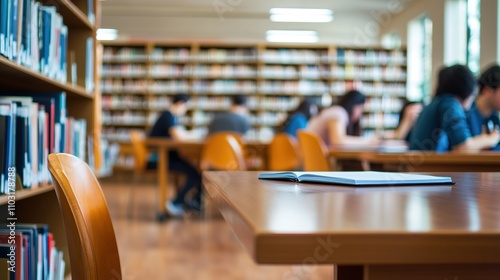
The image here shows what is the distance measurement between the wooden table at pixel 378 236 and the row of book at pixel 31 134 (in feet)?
3.66

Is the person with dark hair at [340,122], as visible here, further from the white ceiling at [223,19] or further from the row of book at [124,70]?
the row of book at [124,70]

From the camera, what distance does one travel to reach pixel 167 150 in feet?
18.1

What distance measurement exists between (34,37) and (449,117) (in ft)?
6.67

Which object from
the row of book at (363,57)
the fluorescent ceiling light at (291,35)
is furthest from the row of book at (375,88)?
the fluorescent ceiling light at (291,35)

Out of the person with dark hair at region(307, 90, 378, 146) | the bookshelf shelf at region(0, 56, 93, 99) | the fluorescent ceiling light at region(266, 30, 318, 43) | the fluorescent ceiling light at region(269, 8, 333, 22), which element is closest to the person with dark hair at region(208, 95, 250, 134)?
the person with dark hair at region(307, 90, 378, 146)

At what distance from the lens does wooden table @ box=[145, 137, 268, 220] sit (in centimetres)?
535

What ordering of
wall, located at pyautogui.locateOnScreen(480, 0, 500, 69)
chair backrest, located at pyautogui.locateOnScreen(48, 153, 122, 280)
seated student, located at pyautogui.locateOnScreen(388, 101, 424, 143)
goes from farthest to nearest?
wall, located at pyautogui.locateOnScreen(480, 0, 500, 69)
seated student, located at pyautogui.locateOnScreen(388, 101, 424, 143)
chair backrest, located at pyautogui.locateOnScreen(48, 153, 122, 280)

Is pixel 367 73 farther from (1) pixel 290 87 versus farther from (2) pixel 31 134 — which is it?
(2) pixel 31 134

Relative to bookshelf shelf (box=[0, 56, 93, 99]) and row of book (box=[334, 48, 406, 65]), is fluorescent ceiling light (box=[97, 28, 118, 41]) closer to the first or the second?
row of book (box=[334, 48, 406, 65])

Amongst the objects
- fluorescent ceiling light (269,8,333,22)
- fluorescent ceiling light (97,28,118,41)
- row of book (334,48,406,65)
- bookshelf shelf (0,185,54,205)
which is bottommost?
bookshelf shelf (0,185,54,205)

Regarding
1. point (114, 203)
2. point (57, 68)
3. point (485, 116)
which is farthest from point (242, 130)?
point (57, 68)

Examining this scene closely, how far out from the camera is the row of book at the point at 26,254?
159cm

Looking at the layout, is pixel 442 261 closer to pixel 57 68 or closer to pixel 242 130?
pixel 57 68

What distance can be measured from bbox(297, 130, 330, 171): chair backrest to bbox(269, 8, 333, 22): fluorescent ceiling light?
23.4ft
